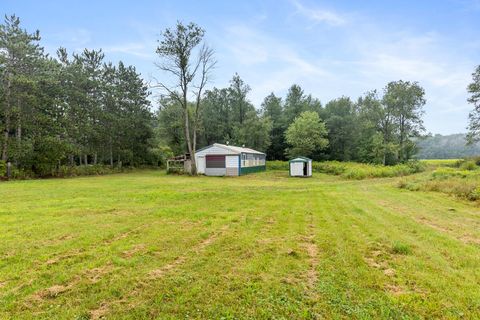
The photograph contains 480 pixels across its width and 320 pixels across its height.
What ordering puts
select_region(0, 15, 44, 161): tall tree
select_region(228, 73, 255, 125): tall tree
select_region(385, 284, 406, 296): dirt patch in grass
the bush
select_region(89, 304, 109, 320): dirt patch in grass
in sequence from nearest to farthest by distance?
1. select_region(89, 304, 109, 320): dirt patch in grass
2. select_region(385, 284, 406, 296): dirt patch in grass
3. select_region(0, 15, 44, 161): tall tree
4. the bush
5. select_region(228, 73, 255, 125): tall tree

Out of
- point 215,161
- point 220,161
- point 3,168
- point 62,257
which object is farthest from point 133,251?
point 215,161

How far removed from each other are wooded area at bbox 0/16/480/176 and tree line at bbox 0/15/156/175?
74mm

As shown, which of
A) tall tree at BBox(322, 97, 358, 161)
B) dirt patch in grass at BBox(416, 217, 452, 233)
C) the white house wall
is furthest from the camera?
tall tree at BBox(322, 97, 358, 161)

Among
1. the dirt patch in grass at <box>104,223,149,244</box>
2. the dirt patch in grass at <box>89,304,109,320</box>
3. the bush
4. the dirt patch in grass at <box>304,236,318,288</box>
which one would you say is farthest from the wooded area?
the dirt patch in grass at <box>89,304,109,320</box>

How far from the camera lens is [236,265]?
3.90 meters

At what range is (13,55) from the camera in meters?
19.1

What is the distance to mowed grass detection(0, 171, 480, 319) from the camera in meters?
2.82

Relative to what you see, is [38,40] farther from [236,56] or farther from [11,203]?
[11,203]

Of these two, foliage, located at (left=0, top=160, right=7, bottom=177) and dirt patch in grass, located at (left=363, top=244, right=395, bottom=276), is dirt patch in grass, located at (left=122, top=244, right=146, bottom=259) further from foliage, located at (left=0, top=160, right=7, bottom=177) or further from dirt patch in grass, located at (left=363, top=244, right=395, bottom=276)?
foliage, located at (left=0, top=160, right=7, bottom=177)

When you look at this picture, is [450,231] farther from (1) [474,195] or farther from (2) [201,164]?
(2) [201,164]

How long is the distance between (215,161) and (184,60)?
950 cm

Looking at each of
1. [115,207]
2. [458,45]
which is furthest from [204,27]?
[115,207]

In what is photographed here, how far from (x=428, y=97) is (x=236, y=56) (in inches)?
1269

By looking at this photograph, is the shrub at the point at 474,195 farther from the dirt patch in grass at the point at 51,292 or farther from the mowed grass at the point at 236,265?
the dirt patch in grass at the point at 51,292
